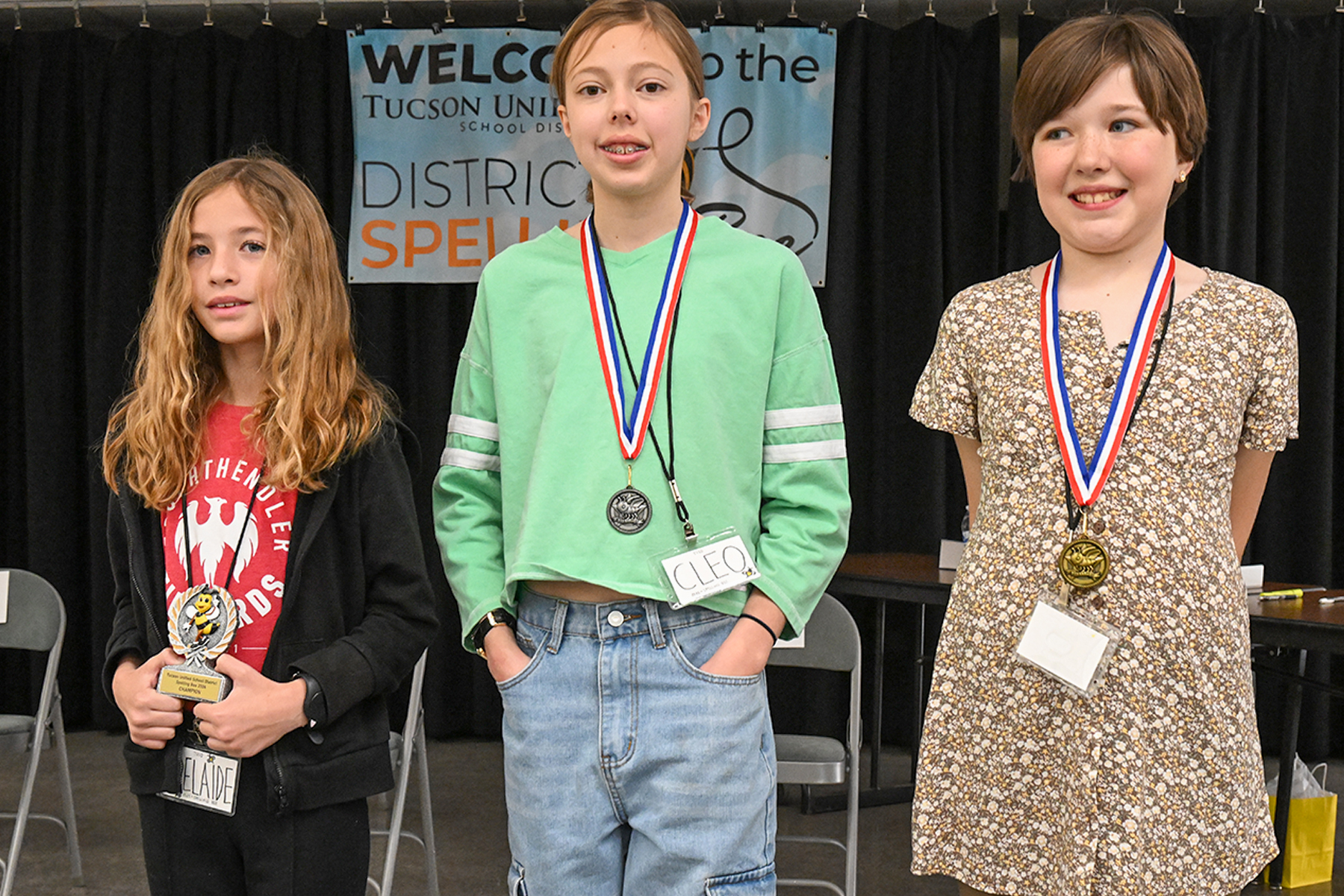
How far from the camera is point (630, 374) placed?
1.40 metres

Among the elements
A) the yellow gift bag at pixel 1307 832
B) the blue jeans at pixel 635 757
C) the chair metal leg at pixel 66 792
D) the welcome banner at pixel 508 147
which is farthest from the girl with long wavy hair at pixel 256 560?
the welcome banner at pixel 508 147

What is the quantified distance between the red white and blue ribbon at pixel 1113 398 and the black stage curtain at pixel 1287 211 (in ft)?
10.3

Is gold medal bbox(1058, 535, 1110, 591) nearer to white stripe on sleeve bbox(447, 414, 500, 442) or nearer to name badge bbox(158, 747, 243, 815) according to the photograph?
white stripe on sleeve bbox(447, 414, 500, 442)

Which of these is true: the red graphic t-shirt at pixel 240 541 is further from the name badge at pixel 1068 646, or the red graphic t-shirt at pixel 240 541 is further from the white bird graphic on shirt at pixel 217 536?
the name badge at pixel 1068 646

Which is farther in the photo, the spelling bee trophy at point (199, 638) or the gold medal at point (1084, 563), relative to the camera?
the spelling bee trophy at point (199, 638)

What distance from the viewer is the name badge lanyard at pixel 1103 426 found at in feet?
4.53

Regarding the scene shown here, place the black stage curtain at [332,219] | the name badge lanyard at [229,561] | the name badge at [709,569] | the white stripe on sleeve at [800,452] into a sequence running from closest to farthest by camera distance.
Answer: the name badge at [709,569]
the white stripe on sleeve at [800,452]
the name badge lanyard at [229,561]
the black stage curtain at [332,219]

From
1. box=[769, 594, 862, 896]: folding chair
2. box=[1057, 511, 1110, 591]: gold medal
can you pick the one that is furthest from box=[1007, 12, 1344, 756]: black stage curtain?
box=[1057, 511, 1110, 591]: gold medal

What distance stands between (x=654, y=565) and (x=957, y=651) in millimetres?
413

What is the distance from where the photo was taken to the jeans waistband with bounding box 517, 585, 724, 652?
1331mm

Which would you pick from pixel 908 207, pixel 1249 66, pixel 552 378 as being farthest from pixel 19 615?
pixel 1249 66

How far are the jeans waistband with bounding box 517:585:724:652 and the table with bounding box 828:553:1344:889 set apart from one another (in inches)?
62.8

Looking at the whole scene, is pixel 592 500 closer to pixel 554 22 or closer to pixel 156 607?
pixel 156 607

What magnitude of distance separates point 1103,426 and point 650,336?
541 mm
